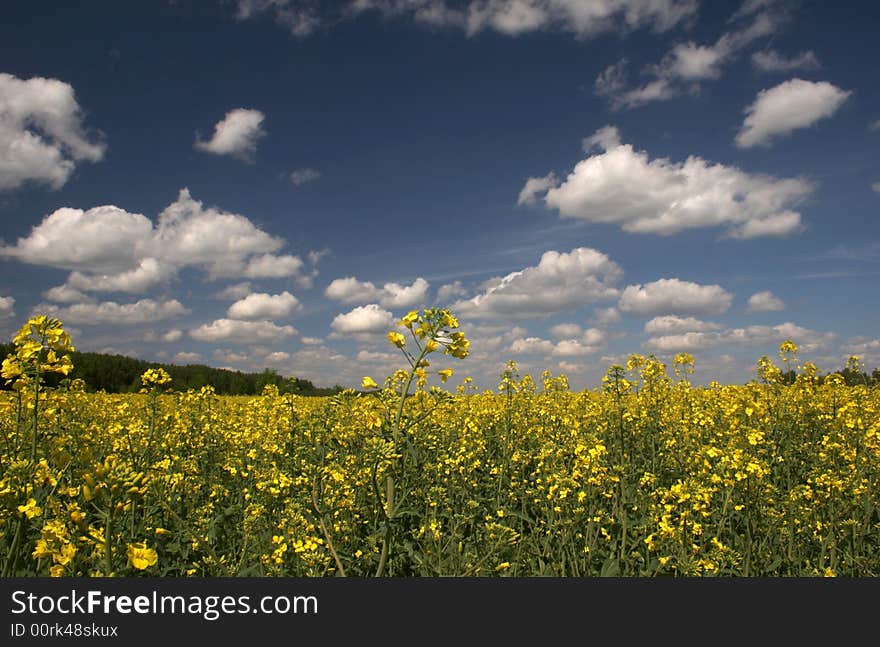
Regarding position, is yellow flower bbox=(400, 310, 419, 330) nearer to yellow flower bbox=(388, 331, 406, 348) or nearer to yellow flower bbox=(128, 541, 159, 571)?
yellow flower bbox=(388, 331, 406, 348)

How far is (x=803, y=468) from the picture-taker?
6617mm

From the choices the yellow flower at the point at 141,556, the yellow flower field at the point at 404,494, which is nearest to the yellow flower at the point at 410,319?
the yellow flower field at the point at 404,494

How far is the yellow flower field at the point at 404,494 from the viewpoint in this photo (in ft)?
10.3

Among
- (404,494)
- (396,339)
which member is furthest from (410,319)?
(404,494)

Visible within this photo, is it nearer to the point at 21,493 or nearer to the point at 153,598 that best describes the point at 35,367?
the point at 21,493

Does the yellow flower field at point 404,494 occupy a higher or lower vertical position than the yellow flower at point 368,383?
lower

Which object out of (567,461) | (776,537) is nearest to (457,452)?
(567,461)

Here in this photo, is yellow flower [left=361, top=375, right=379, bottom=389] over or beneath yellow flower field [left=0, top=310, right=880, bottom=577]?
over

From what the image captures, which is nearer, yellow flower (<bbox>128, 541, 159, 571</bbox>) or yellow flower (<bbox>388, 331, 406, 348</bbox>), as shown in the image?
yellow flower (<bbox>128, 541, 159, 571</bbox>)

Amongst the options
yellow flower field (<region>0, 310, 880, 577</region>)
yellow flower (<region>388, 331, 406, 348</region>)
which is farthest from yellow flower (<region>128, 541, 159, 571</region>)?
yellow flower (<region>388, 331, 406, 348</region>)

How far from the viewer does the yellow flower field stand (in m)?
3.13

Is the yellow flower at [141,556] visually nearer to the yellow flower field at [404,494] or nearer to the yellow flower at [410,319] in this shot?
the yellow flower field at [404,494]

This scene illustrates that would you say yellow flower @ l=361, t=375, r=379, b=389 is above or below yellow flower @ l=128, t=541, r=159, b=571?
above

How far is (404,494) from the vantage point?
3057mm
